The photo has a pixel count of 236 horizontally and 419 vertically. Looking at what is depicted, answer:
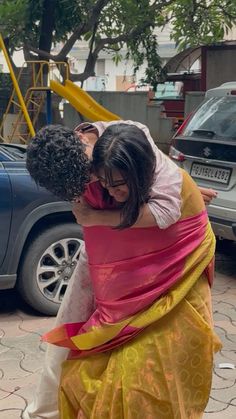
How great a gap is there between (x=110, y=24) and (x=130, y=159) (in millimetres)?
9762

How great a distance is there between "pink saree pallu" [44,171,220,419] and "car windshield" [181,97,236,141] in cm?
347

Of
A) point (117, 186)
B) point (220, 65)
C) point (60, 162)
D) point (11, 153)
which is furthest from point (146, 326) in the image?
point (220, 65)

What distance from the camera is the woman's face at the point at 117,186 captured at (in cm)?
171

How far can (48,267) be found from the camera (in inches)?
171

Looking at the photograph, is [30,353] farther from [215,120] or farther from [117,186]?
[215,120]

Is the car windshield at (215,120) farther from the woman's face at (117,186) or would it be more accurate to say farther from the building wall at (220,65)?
the building wall at (220,65)

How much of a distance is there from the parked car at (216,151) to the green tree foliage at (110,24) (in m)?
4.34

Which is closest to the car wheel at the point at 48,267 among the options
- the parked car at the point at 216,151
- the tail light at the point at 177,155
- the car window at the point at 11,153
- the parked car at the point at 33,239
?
the parked car at the point at 33,239

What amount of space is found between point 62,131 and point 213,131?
12.9 feet

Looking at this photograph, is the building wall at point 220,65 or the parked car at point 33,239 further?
the building wall at point 220,65

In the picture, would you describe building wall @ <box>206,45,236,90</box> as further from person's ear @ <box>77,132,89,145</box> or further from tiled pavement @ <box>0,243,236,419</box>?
person's ear @ <box>77,132,89,145</box>

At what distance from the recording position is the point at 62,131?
1.77 m

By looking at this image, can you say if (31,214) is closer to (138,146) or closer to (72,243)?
(72,243)

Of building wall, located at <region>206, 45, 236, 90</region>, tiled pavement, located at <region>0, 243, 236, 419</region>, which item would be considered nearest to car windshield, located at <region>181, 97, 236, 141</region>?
tiled pavement, located at <region>0, 243, 236, 419</region>
